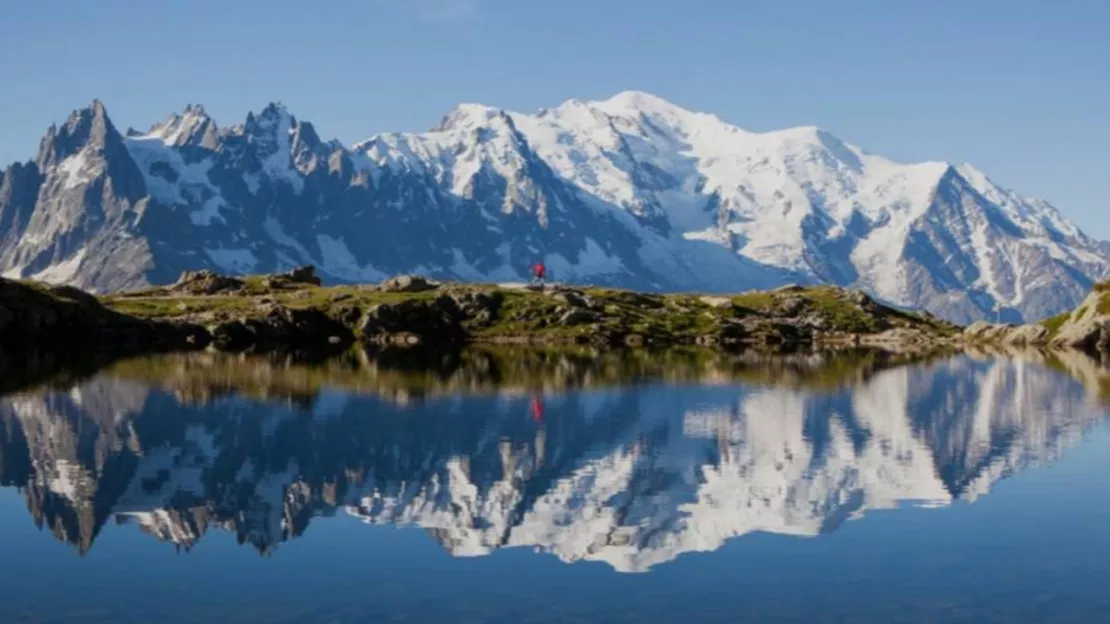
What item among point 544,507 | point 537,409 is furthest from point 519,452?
point 537,409

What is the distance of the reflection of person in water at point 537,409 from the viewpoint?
11744cm

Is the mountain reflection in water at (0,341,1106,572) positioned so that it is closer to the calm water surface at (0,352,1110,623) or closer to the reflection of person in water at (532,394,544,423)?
the reflection of person in water at (532,394,544,423)

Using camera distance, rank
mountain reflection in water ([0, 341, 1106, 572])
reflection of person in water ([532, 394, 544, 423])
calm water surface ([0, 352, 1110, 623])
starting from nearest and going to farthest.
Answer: calm water surface ([0, 352, 1110, 623]) → mountain reflection in water ([0, 341, 1106, 572]) → reflection of person in water ([532, 394, 544, 423])

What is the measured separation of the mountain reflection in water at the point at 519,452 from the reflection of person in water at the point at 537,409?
21 cm

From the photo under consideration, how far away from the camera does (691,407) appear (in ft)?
426

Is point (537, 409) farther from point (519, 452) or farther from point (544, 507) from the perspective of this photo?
point (544, 507)

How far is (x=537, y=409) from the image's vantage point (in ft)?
409

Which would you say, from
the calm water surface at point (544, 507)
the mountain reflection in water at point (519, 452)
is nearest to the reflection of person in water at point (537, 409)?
the mountain reflection in water at point (519, 452)

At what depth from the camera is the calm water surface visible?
52969 mm

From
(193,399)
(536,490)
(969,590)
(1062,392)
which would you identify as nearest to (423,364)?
(193,399)

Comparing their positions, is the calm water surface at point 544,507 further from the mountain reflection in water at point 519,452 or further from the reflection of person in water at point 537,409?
the reflection of person in water at point 537,409

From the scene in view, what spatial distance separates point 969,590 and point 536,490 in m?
30.6

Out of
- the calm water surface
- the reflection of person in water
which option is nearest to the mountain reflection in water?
the reflection of person in water

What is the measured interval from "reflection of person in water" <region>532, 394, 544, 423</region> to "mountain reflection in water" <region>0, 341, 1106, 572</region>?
207 mm
